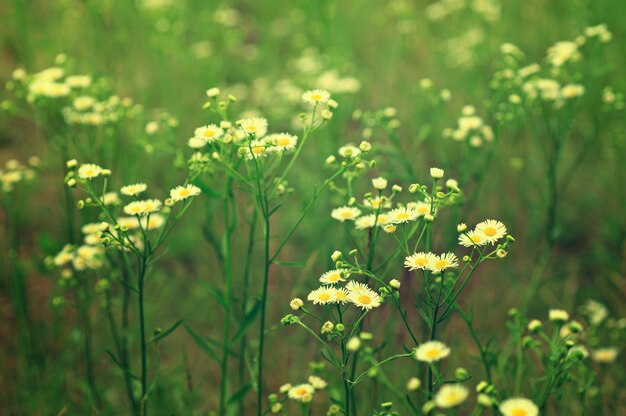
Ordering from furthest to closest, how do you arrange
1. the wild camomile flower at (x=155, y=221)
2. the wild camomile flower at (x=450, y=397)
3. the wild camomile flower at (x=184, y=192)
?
the wild camomile flower at (x=155, y=221)
the wild camomile flower at (x=184, y=192)
the wild camomile flower at (x=450, y=397)

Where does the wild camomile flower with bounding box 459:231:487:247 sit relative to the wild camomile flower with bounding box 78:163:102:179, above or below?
below

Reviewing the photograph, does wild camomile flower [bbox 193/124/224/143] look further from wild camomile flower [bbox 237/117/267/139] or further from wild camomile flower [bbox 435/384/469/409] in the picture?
wild camomile flower [bbox 435/384/469/409]

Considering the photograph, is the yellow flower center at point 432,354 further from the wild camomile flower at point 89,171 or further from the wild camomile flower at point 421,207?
the wild camomile flower at point 89,171

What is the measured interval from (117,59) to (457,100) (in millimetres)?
2550

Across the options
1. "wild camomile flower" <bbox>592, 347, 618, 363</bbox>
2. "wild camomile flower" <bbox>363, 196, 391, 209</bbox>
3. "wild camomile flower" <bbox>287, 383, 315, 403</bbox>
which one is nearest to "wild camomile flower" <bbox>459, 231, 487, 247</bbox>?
"wild camomile flower" <bbox>363, 196, 391, 209</bbox>

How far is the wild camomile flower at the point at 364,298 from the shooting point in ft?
4.40

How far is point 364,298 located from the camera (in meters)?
1.38

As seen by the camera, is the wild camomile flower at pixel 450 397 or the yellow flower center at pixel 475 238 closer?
the wild camomile flower at pixel 450 397

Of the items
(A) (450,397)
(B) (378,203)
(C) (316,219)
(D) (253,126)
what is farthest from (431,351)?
(C) (316,219)

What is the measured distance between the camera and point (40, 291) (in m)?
2.72

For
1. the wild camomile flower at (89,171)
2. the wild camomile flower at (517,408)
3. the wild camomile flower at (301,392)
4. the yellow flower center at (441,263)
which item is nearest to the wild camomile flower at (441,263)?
the yellow flower center at (441,263)

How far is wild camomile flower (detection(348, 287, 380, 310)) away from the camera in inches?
52.8

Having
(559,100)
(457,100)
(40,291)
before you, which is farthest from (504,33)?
(40,291)

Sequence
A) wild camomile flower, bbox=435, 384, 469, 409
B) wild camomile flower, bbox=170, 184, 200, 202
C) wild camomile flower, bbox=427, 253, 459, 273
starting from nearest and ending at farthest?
wild camomile flower, bbox=435, 384, 469, 409, wild camomile flower, bbox=427, 253, 459, 273, wild camomile flower, bbox=170, 184, 200, 202
